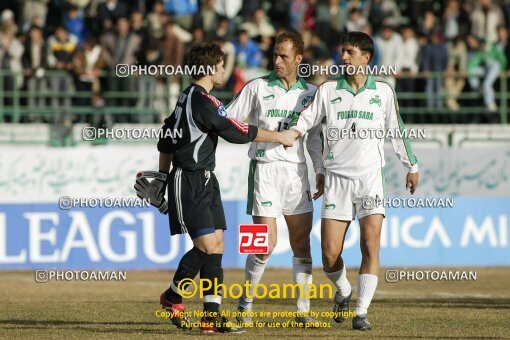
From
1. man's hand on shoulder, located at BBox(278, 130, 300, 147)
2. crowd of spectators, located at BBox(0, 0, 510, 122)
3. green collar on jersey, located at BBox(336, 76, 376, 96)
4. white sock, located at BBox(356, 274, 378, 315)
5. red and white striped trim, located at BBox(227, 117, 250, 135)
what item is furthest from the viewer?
crowd of spectators, located at BBox(0, 0, 510, 122)

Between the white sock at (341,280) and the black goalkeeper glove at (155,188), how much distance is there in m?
1.81

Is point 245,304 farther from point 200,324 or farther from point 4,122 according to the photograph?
point 4,122

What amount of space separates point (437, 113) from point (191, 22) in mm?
5541

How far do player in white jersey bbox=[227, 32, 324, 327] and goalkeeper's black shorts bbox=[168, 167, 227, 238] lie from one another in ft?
2.93

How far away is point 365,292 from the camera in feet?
34.8

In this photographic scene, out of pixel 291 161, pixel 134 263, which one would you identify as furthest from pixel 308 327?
pixel 134 263

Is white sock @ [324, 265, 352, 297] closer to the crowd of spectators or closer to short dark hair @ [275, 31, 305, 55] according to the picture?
short dark hair @ [275, 31, 305, 55]

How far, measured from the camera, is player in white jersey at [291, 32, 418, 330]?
10656mm

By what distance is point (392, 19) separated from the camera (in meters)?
25.2

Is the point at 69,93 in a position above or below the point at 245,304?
above

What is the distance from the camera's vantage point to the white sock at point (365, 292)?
418 inches
